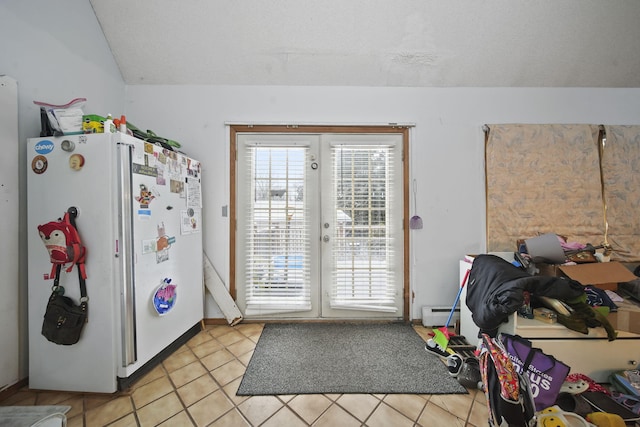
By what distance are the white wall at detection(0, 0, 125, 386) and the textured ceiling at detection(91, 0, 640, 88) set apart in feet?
0.63

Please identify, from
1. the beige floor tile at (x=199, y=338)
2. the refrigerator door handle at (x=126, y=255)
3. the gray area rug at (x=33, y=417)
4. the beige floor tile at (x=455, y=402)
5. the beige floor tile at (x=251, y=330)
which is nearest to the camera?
the gray area rug at (x=33, y=417)

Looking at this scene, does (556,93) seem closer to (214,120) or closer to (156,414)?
(214,120)

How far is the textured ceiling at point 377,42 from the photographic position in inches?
70.5

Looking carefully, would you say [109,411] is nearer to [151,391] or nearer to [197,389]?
[151,391]

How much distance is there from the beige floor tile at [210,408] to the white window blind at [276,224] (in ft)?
3.01

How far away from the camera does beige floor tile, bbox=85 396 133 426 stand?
1202mm

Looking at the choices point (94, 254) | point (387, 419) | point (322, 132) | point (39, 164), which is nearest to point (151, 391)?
point (94, 254)

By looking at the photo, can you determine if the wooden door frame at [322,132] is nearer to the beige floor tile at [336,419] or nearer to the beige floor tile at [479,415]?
the beige floor tile at [479,415]

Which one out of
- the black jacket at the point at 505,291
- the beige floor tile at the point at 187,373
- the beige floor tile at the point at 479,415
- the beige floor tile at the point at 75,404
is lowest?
the beige floor tile at the point at 479,415

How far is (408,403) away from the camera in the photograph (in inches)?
51.3

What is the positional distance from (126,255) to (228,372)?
1039 millimetres

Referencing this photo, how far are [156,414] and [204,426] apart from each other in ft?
1.04

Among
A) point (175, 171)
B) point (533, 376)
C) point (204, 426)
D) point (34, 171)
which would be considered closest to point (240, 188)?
point (175, 171)

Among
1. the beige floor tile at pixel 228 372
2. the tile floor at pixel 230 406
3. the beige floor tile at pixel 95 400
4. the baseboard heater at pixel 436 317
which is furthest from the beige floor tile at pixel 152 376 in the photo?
the baseboard heater at pixel 436 317
